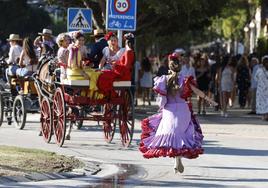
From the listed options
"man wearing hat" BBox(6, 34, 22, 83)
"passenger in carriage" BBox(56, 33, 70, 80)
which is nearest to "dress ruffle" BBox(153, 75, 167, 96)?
"passenger in carriage" BBox(56, 33, 70, 80)

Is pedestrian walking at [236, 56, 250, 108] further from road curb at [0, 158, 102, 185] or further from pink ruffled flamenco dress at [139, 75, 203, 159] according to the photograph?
road curb at [0, 158, 102, 185]

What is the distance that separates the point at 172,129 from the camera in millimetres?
12133

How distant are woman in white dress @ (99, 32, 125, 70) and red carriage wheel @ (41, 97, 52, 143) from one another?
4.44ft

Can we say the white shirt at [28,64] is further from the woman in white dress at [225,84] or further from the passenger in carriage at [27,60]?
the woman in white dress at [225,84]

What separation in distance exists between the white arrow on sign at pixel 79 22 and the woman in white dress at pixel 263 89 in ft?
17.6

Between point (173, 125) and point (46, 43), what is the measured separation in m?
7.30

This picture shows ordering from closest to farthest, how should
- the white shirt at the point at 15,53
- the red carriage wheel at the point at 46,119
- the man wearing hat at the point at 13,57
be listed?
the red carriage wheel at the point at 46,119, the man wearing hat at the point at 13,57, the white shirt at the point at 15,53

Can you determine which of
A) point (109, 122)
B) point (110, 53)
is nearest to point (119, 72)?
point (110, 53)

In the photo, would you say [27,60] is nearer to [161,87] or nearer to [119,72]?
[119,72]

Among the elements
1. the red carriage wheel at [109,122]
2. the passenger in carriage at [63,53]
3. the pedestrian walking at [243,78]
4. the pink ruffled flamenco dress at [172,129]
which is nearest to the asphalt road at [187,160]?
the red carriage wheel at [109,122]

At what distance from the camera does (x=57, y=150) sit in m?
14.9

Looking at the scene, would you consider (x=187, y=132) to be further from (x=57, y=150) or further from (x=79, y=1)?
(x=79, y=1)

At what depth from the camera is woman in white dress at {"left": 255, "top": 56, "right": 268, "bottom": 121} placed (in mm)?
23031

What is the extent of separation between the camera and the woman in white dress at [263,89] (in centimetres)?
A: 2303
